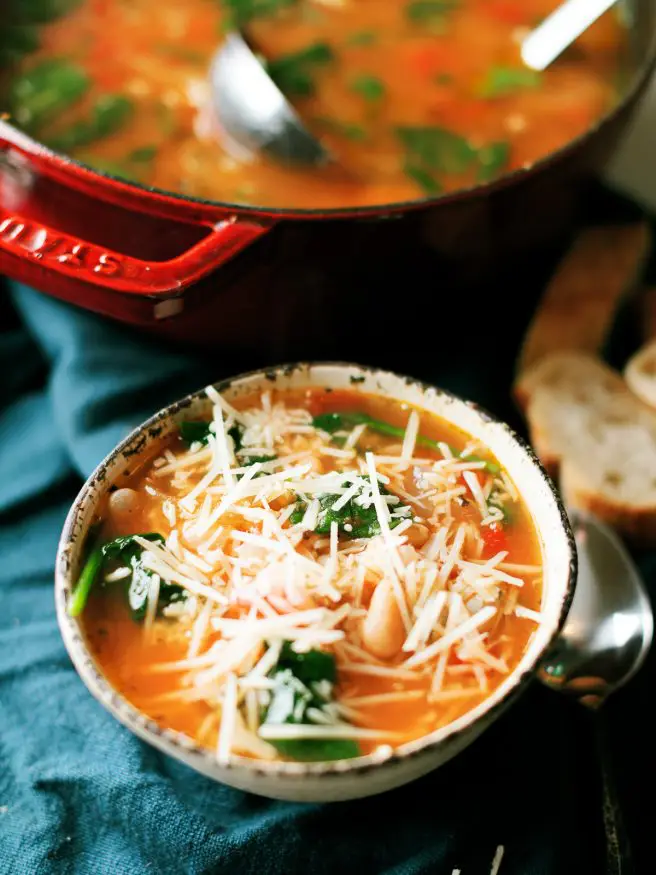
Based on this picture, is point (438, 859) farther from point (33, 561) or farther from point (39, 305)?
point (39, 305)

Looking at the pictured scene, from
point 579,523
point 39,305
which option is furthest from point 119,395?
point 579,523

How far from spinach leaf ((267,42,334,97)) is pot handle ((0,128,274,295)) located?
86 cm

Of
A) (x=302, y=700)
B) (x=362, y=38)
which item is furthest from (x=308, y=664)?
(x=362, y=38)

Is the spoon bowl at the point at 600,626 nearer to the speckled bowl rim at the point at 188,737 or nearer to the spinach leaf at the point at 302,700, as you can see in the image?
the speckled bowl rim at the point at 188,737

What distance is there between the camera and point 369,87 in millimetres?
2314

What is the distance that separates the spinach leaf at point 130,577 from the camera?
4.18ft

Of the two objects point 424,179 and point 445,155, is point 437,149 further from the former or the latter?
point 424,179

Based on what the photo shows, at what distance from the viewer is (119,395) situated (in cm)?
191

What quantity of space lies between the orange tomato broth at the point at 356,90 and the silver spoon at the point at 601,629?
85 cm

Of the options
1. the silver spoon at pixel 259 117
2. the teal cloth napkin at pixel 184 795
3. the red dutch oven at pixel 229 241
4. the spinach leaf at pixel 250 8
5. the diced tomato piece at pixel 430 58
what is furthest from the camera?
the spinach leaf at pixel 250 8

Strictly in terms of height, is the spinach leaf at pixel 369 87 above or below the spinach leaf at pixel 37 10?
below

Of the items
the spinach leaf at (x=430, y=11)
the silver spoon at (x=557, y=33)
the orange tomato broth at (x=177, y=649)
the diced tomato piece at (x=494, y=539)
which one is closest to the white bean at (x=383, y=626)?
the orange tomato broth at (x=177, y=649)

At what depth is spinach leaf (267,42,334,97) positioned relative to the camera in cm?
230

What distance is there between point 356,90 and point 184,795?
167 centimetres
